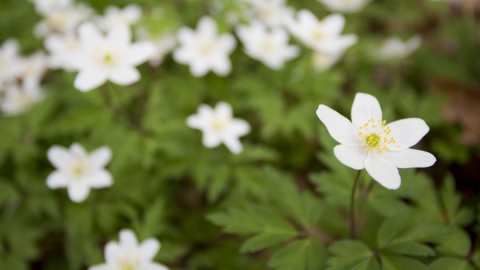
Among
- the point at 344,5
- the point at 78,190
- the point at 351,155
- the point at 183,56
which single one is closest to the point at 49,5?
the point at 183,56

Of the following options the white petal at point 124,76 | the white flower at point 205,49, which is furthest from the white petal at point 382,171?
the white flower at point 205,49

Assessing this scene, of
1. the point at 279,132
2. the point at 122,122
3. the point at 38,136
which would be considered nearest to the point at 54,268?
the point at 38,136

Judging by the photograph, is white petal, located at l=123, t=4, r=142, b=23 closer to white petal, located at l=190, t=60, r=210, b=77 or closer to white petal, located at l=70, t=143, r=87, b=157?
white petal, located at l=190, t=60, r=210, b=77

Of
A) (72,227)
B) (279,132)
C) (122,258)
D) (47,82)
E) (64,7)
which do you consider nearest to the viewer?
(122,258)

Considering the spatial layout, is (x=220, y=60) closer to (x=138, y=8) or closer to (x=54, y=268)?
(x=138, y=8)

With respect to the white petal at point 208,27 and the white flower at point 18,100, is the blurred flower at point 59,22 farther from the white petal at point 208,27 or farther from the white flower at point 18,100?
the white petal at point 208,27
